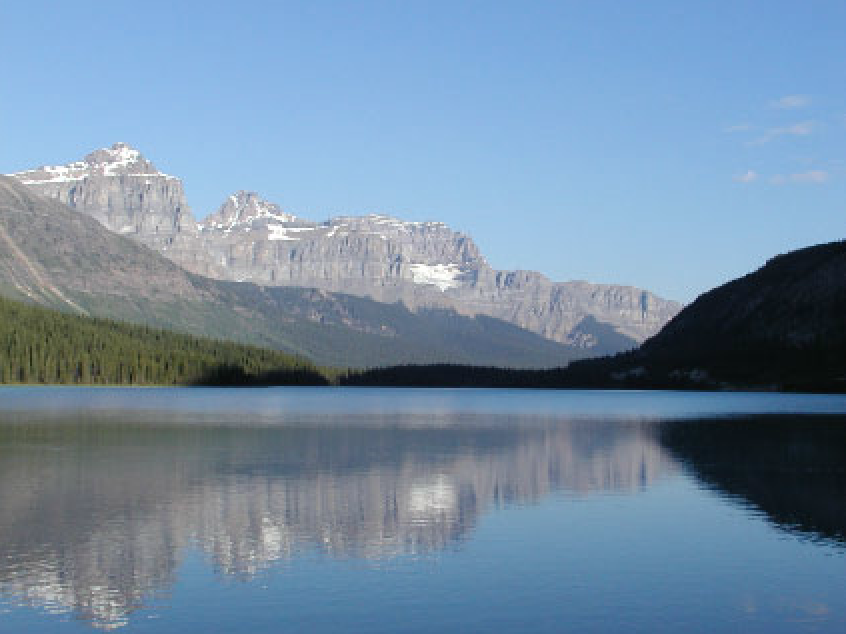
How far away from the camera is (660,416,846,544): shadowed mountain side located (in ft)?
204

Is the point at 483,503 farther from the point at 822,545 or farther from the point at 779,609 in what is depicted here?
the point at 779,609

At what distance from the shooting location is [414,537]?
5294cm

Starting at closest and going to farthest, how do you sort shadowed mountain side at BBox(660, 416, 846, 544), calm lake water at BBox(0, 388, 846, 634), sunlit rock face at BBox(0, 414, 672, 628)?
1. calm lake water at BBox(0, 388, 846, 634)
2. sunlit rock face at BBox(0, 414, 672, 628)
3. shadowed mountain side at BBox(660, 416, 846, 544)

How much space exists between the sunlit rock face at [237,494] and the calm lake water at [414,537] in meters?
0.20

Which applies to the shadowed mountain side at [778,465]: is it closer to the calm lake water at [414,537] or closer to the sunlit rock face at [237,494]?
the calm lake water at [414,537]

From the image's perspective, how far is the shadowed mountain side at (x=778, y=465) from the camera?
62.3 m

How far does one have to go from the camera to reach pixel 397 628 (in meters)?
36.2

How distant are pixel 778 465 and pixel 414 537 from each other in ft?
155

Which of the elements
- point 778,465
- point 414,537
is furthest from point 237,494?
point 778,465

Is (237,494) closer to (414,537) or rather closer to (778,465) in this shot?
(414,537)

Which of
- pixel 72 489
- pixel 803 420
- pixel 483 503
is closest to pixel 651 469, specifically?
pixel 483 503

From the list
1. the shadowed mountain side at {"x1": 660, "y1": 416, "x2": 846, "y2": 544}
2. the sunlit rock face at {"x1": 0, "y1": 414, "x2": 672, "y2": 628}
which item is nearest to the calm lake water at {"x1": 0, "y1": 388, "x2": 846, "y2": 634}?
the sunlit rock face at {"x1": 0, "y1": 414, "x2": 672, "y2": 628}

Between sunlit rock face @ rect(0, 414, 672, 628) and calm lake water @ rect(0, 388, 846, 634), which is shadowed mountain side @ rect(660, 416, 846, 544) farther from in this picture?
sunlit rock face @ rect(0, 414, 672, 628)

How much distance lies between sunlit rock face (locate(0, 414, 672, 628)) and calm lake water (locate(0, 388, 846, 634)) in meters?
0.20
